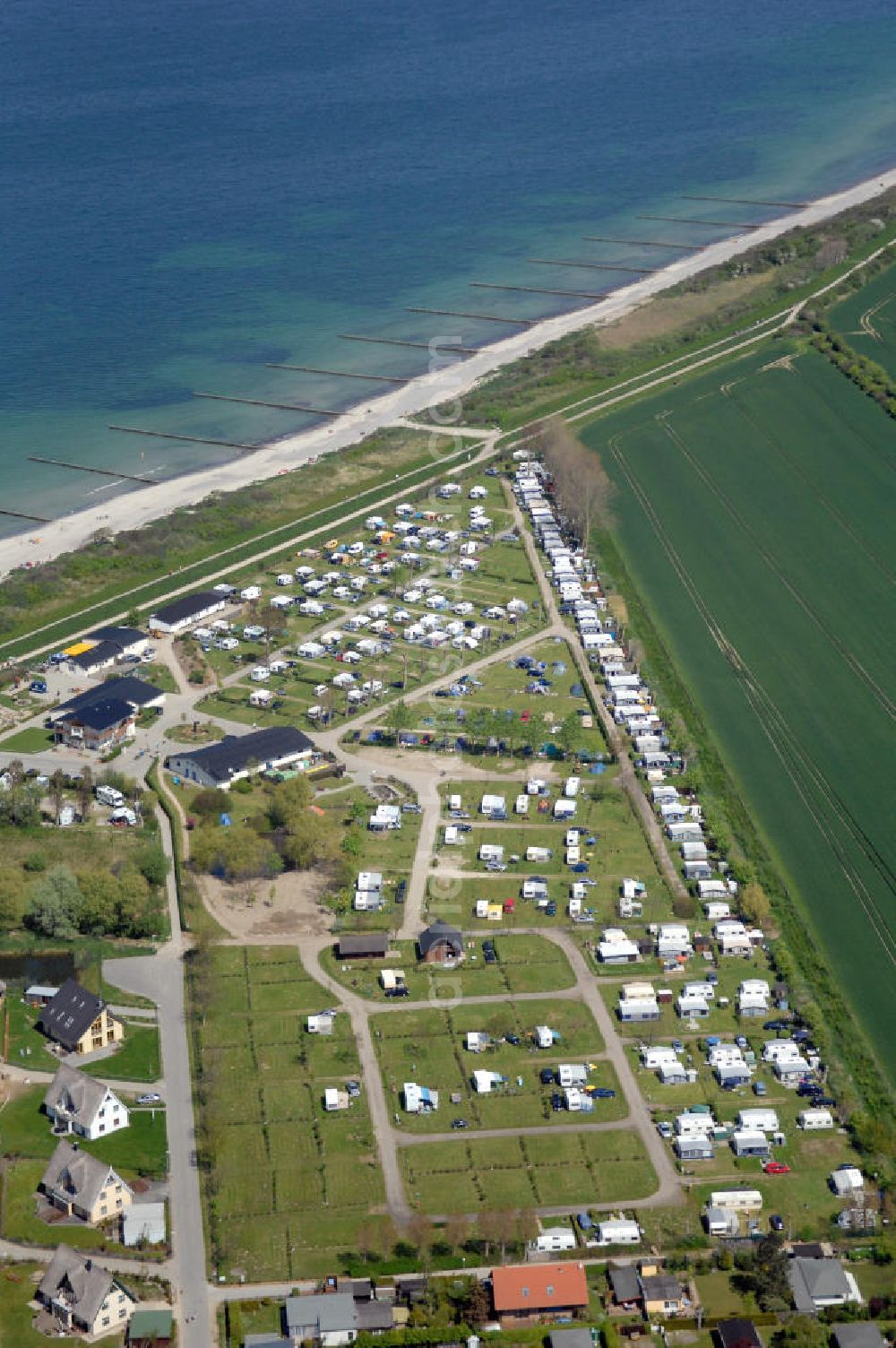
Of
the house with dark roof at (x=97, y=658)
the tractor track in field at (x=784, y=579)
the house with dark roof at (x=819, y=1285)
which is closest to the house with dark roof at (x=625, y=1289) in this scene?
the house with dark roof at (x=819, y=1285)

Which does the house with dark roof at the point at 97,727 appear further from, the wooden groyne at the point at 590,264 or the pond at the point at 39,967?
the wooden groyne at the point at 590,264

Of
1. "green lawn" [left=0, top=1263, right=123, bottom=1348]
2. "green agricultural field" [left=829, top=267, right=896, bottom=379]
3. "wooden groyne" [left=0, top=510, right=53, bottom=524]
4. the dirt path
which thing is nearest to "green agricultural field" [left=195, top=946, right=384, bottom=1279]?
the dirt path

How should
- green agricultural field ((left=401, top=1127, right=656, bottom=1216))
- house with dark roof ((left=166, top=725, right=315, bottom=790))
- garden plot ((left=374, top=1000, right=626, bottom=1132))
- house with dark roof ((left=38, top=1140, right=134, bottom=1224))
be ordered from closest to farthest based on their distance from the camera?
house with dark roof ((left=38, top=1140, right=134, bottom=1224)), green agricultural field ((left=401, top=1127, right=656, bottom=1216)), garden plot ((left=374, top=1000, right=626, bottom=1132)), house with dark roof ((left=166, top=725, right=315, bottom=790))

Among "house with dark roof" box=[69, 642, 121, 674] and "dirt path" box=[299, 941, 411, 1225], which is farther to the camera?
"house with dark roof" box=[69, 642, 121, 674]

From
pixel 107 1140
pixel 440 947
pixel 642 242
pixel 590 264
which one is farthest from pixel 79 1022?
pixel 642 242

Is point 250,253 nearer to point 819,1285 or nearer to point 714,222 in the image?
point 714,222

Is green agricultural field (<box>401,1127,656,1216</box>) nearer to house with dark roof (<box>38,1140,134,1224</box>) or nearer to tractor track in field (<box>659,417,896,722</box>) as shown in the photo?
house with dark roof (<box>38,1140,134,1224</box>)
